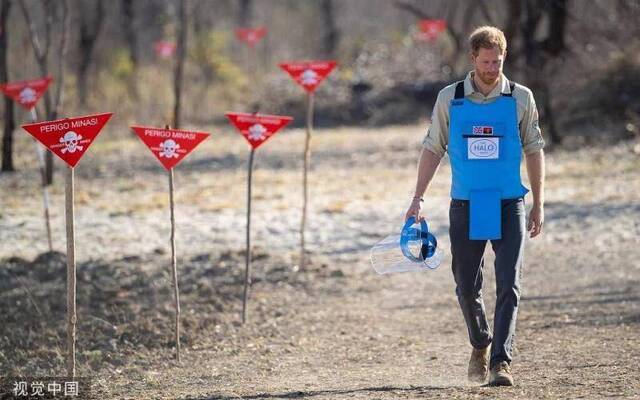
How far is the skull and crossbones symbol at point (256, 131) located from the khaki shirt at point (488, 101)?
329 cm

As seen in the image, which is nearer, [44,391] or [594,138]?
[44,391]

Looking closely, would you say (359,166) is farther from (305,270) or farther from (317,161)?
(305,270)

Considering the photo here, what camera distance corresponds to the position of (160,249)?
11.8 metres

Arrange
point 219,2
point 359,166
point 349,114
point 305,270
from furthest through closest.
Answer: point 219,2, point 349,114, point 359,166, point 305,270

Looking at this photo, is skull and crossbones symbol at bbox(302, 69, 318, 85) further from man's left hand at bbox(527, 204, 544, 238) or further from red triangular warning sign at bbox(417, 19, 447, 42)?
red triangular warning sign at bbox(417, 19, 447, 42)

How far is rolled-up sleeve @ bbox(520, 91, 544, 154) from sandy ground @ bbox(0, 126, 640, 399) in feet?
3.99

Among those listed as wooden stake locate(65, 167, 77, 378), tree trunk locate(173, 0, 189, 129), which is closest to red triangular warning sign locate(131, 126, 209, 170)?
wooden stake locate(65, 167, 77, 378)

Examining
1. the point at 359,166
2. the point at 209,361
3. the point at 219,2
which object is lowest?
the point at 209,361

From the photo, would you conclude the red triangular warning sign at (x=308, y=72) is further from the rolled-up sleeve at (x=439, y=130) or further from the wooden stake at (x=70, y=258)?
the rolled-up sleeve at (x=439, y=130)

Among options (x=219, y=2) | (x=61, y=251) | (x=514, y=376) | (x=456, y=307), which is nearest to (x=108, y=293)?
(x=61, y=251)

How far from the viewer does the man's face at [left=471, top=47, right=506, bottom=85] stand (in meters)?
5.70

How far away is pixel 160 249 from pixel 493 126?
6478 mm

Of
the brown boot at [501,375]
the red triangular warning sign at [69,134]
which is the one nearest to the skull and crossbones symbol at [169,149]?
the red triangular warning sign at [69,134]

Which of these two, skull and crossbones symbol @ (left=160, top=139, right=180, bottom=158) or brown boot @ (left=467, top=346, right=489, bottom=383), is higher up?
skull and crossbones symbol @ (left=160, top=139, right=180, bottom=158)
